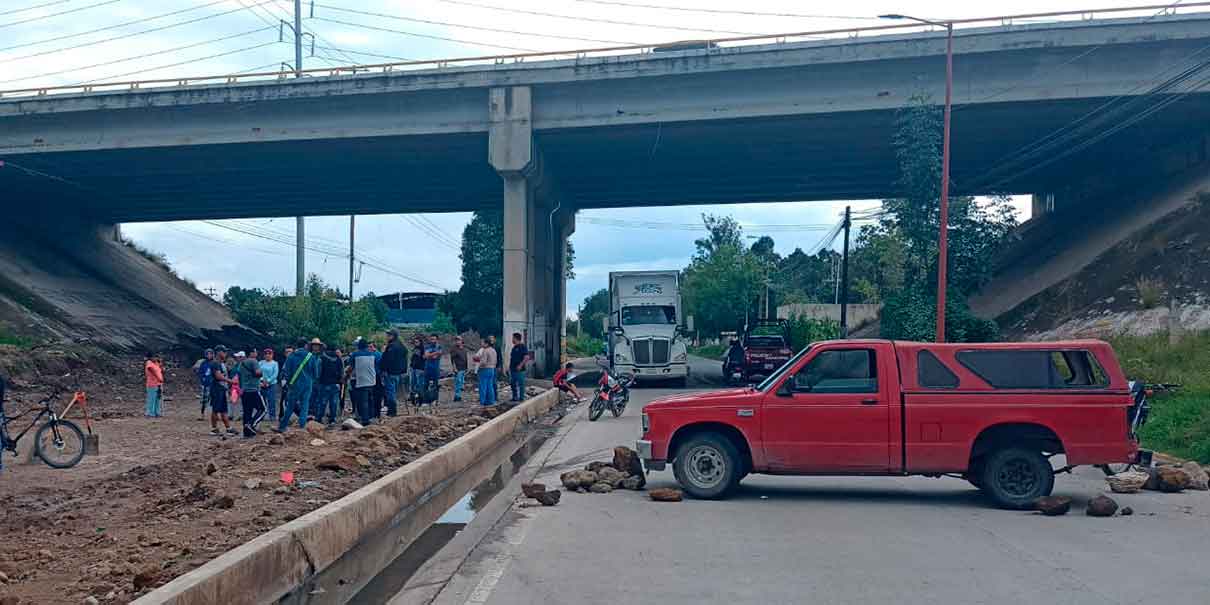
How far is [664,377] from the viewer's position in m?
34.0

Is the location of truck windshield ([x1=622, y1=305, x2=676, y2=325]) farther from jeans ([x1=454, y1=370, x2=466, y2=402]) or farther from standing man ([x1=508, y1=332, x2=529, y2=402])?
standing man ([x1=508, y1=332, x2=529, y2=402])

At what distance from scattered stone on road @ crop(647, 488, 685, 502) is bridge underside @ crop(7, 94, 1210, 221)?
24.2 meters

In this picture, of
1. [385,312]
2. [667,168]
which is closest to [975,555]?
[667,168]

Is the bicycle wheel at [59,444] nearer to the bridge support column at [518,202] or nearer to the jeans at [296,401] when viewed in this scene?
the jeans at [296,401]

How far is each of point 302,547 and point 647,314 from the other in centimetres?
2771

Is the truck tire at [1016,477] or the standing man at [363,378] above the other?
the standing man at [363,378]

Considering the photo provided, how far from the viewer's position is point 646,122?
114ft

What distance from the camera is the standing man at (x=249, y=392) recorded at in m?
17.2

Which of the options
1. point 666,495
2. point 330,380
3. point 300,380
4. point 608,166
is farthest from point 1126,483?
point 608,166

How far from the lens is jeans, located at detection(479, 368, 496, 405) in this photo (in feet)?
77.4

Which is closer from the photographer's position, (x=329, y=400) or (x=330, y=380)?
(x=330, y=380)

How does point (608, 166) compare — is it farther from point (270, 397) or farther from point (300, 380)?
point (300, 380)

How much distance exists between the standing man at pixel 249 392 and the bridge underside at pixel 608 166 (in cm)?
1979

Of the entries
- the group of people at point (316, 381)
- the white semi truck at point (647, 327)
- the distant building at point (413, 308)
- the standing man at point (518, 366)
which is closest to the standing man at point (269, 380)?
the group of people at point (316, 381)
